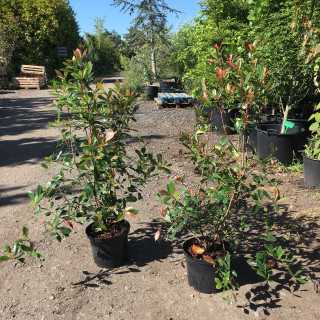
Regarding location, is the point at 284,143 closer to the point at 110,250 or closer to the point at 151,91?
the point at 110,250

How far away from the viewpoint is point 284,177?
13.3ft

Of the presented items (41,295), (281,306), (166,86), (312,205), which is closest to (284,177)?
(312,205)

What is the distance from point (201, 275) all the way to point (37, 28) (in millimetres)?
17813

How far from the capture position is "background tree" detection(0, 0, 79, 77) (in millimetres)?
15664

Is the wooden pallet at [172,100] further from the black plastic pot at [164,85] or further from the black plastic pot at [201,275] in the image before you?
the black plastic pot at [201,275]

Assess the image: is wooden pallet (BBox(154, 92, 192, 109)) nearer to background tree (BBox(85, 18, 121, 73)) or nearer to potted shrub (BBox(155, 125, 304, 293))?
potted shrub (BBox(155, 125, 304, 293))

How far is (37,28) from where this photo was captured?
54.1ft

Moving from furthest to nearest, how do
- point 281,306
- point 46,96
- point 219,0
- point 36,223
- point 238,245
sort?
point 46,96 → point 219,0 → point 36,223 → point 238,245 → point 281,306

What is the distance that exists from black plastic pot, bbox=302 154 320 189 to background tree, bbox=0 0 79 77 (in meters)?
16.2

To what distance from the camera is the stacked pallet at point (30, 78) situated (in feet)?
48.2

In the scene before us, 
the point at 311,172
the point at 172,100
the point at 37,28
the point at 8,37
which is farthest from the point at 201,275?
the point at 37,28

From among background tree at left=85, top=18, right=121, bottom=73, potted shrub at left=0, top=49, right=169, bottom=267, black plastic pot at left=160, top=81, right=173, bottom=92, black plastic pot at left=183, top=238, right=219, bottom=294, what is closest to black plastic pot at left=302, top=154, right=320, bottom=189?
black plastic pot at left=183, top=238, right=219, bottom=294

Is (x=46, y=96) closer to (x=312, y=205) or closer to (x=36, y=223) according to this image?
(x=36, y=223)

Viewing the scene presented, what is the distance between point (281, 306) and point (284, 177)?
236cm
